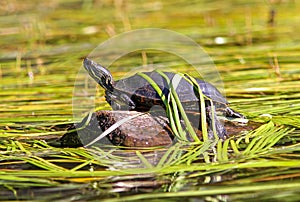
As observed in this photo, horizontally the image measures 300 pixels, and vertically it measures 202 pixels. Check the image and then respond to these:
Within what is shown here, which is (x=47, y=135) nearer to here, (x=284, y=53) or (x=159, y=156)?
(x=159, y=156)

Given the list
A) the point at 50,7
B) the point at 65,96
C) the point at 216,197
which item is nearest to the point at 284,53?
the point at 65,96

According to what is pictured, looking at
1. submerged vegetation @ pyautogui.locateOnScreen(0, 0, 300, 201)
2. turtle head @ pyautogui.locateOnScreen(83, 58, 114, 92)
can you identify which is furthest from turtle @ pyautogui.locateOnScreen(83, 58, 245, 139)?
submerged vegetation @ pyautogui.locateOnScreen(0, 0, 300, 201)

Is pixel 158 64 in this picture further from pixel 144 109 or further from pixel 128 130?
pixel 128 130

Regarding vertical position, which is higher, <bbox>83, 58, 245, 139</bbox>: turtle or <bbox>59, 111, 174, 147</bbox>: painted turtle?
<bbox>83, 58, 245, 139</bbox>: turtle

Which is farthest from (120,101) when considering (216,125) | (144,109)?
(216,125)

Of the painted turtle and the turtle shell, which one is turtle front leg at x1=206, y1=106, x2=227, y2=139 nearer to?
the turtle shell

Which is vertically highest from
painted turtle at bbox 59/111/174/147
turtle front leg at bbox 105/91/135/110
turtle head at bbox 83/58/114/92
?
turtle head at bbox 83/58/114/92

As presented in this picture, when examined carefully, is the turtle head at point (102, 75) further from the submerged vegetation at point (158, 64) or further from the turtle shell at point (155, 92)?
the submerged vegetation at point (158, 64)
